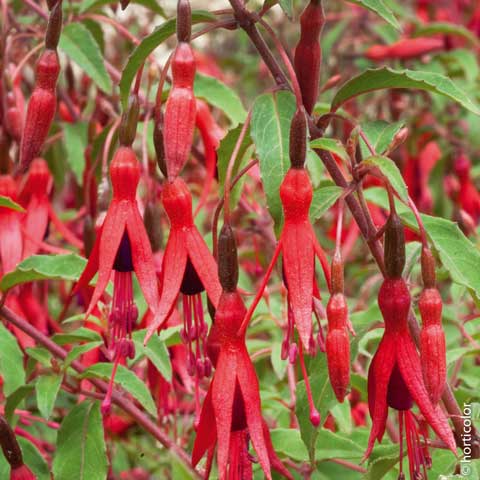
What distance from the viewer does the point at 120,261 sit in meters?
0.95

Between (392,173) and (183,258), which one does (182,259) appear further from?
(392,173)

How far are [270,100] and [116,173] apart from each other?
0.17 metres

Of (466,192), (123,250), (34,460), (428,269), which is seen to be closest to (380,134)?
(428,269)

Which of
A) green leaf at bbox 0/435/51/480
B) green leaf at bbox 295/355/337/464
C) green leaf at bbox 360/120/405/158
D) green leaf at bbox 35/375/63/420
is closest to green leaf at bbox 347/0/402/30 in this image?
green leaf at bbox 360/120/405/158

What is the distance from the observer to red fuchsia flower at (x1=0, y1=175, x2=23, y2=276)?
1.31 m

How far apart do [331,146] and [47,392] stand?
49 cm

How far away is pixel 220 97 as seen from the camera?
4.76 ft

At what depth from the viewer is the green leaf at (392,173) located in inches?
35.1

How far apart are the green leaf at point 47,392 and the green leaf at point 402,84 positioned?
48 cm

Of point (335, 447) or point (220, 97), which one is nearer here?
point (335, 447)

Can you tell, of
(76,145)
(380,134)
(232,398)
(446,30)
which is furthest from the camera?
(446,30)

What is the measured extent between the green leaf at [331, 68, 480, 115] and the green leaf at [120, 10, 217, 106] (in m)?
0.16

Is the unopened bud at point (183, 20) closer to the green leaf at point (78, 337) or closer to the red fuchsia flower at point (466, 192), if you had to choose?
the green leaf at point (78, 337)

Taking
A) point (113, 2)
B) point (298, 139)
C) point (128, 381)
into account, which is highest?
point (113, 2)
